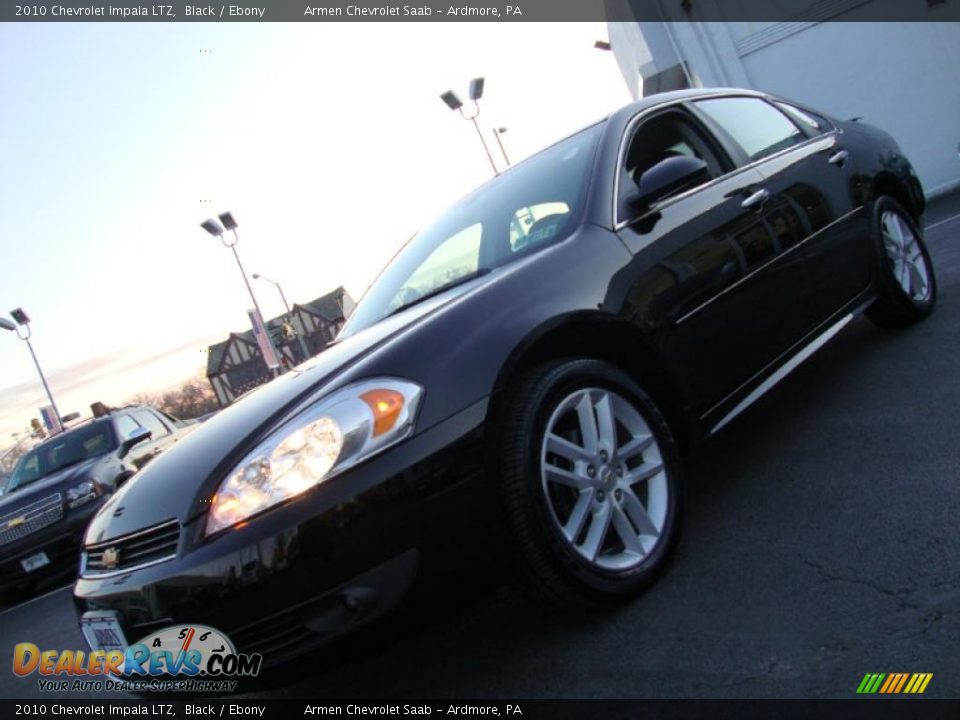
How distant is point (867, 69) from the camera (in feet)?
40.0

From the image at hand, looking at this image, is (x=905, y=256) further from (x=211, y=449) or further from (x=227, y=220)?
(x=227, y=220)

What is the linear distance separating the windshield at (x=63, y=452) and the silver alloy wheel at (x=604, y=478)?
6490mm

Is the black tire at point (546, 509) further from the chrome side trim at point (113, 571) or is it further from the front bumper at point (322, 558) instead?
the chrome side trim at point (113, 571)

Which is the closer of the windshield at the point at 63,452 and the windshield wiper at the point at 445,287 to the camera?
the windshield wiper at the point at 445,287

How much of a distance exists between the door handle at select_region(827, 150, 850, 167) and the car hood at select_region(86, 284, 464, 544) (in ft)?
7.61

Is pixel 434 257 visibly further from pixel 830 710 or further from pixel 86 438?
→ pixel 86 438

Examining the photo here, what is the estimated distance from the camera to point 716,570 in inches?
93.3

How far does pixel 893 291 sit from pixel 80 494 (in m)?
6.07

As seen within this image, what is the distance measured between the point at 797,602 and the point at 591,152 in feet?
5.85

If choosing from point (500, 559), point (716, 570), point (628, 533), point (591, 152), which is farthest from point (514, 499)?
point (591, 152)

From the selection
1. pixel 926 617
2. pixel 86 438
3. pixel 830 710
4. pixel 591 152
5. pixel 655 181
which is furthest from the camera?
pixel 86 438

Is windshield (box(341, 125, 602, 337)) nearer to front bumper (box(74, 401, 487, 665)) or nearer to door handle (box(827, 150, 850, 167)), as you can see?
front bumper (box(74, 401, 487, 665))

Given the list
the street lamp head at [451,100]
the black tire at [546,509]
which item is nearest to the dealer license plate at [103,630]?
the black tire at [546,509]

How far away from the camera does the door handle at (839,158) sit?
156 inches
